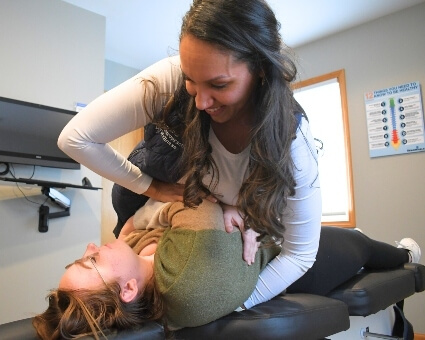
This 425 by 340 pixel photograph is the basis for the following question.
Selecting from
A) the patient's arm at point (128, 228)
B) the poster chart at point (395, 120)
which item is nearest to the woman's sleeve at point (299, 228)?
the patient's arm at point (128, 228)

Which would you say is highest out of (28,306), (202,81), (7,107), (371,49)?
(371,49)

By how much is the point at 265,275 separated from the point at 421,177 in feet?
6.51

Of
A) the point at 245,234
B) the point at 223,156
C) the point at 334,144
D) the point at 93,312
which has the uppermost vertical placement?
the point at 334,144

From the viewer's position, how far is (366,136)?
2.73 meters

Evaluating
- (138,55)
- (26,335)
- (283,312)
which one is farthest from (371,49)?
(26,335)

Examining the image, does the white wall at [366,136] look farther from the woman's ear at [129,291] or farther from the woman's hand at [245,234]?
the woman's ear at [129,291]

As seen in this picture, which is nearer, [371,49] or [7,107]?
[7,107]

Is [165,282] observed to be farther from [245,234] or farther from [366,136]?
[366,136]

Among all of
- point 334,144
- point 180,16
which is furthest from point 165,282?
point 334,144

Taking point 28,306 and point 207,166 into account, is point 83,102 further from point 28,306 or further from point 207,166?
point 207,166

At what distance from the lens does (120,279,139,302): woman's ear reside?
78 centimetres

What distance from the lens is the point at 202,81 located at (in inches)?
27.4

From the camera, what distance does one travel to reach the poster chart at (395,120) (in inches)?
98.3

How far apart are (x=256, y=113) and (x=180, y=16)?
2.16m
